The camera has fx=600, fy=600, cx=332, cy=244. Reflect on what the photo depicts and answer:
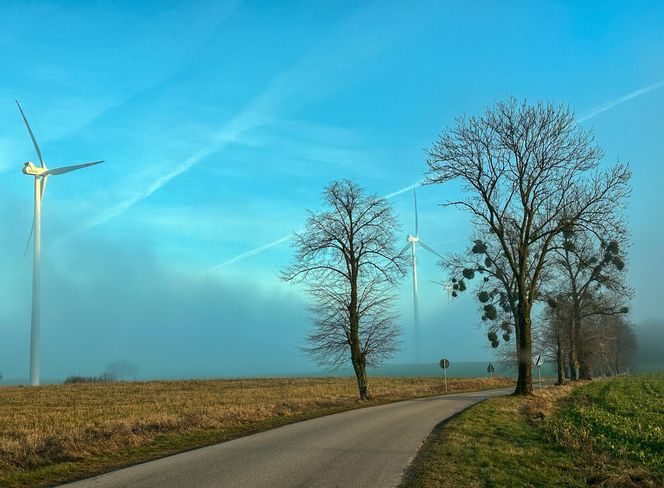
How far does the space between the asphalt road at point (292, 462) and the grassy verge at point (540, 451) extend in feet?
2.06

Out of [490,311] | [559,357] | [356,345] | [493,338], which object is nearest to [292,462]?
[356,345]

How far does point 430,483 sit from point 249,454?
4437 millimetres

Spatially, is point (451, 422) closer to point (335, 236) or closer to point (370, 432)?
point (370, 432)

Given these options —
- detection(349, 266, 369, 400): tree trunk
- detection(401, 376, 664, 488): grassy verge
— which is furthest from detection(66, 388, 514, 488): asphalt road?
detection(349, 266, 369, 400): tree trunk

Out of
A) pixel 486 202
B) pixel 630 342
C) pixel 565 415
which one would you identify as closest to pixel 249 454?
pixel 565 415

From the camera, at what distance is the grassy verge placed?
9.59m

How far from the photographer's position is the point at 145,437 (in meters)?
15.3

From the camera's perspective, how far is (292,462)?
37.1 ft

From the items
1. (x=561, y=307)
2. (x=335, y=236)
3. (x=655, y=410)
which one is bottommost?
(x=655, y=410)

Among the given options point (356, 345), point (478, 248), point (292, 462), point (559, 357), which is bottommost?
point (292, 462)

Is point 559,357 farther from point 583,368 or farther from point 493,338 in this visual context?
point 583,368

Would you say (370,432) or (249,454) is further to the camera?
(370,432)

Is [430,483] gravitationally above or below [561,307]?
below

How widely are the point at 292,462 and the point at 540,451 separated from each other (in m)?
5.23
